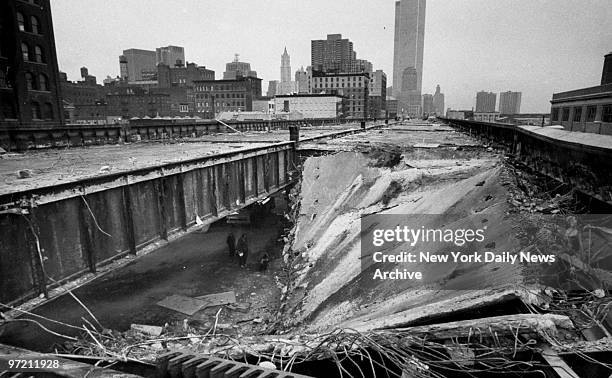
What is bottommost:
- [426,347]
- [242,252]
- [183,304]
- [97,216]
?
[183,304]

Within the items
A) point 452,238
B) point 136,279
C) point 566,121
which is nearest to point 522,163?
point 452,238

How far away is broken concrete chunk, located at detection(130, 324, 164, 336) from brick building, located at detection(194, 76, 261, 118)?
102 m

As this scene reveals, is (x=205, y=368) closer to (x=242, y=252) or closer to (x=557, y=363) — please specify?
(x=557, y=363)

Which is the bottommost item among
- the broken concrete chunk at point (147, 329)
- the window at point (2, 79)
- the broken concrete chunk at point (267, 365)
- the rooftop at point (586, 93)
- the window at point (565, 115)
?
the broken concrete chunk at point (147, 329)

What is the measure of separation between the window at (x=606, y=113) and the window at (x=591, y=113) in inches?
88.9

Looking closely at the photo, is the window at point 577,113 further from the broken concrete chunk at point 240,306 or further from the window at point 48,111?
the window at point 48,111

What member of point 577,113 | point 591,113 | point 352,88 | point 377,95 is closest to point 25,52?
point 591,113

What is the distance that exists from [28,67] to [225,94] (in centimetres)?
7341

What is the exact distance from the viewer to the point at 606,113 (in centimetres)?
3253

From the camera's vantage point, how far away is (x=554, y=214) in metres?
5.84

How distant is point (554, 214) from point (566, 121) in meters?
46.7

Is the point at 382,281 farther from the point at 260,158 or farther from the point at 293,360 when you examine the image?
the point at 260,158

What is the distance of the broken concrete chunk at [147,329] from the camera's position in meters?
8.82

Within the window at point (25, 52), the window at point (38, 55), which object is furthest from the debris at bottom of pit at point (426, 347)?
the window at point (38, 55)
